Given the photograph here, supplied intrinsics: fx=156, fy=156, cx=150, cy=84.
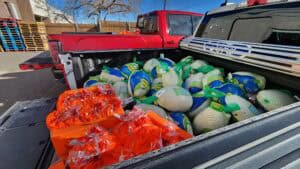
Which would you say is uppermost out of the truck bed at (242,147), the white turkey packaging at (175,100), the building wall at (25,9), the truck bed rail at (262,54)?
the building wall at (25,9)

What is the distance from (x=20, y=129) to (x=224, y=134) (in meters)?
1.38

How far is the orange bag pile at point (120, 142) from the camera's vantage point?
2.44 ft

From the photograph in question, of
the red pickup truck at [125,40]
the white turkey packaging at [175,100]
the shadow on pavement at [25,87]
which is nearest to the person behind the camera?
the white turkey packaging at [175,100]

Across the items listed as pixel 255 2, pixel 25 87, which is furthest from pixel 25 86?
pixel 255 2

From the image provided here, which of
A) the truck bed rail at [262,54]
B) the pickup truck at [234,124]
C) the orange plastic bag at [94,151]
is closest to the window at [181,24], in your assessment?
the pickup truck at [234,124]

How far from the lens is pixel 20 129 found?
3.81 feet

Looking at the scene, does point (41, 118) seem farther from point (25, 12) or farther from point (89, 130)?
point (25, 12)

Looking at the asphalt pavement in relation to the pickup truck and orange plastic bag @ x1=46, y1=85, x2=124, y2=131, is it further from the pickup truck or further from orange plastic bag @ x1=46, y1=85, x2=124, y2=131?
orange plastic bag @ x1=46, y1=85, x2=124, y2=131

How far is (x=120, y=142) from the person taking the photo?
2.70ft

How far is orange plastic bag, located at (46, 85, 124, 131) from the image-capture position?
998 millimetres

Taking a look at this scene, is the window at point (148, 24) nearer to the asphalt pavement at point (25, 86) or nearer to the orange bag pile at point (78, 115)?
the orange bag pile at point (78, 115)

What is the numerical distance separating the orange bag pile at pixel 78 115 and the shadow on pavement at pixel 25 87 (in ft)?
9.83

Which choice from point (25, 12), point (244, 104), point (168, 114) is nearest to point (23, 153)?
point (168, 114)

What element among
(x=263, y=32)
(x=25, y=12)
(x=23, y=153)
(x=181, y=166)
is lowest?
(x=23, y=153)
